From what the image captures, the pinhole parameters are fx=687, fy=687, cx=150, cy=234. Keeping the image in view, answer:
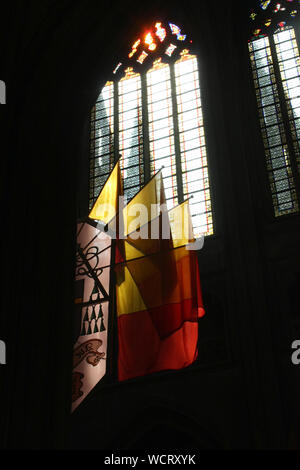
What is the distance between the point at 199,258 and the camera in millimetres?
10039

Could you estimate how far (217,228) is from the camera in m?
10.3

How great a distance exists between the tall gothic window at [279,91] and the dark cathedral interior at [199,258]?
0.22 ft

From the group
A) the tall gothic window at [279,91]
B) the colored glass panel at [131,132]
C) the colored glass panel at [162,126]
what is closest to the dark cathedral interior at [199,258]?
the tall gothic window at [279,91]

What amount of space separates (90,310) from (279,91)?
542cm

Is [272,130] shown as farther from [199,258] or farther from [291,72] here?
[199,258]

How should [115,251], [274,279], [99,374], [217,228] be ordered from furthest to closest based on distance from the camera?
[217,228]
[274,279]
[115,251]
[99,374]

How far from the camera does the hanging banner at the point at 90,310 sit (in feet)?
25.9

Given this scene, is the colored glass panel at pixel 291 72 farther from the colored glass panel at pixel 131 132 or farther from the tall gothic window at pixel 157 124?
the colored glass panel at pixel 131 132

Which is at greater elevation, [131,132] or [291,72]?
[291,72]

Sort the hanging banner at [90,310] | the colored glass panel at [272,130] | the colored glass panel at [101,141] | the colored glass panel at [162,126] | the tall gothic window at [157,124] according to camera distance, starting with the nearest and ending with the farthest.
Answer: the hanging banner at [90,310]
the colored glass panel at [272,130]
the tall gothic window at [157,124]
the colored glass panel at [162,126]
the colored glass panel at [101,141]

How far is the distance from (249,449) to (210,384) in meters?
1.03

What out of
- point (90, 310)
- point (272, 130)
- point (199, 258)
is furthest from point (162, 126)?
point (90, 310)

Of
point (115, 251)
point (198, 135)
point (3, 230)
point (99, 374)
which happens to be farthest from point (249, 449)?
point (198, 135)

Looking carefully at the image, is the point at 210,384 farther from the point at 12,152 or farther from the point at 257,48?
the point at 257,48
